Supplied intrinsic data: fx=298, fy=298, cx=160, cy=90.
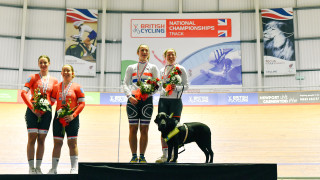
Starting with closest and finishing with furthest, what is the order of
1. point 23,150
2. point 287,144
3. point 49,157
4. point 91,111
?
point 49,157 < point 23,150 < point 287,144 < point 91,111

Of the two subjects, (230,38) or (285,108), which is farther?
(230,38)

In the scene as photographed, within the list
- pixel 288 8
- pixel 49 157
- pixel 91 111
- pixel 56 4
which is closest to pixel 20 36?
pixel 56 4

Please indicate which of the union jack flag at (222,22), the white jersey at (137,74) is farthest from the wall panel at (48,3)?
the white jersey at (137,74)

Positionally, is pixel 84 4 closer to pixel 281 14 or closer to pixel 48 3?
pixel 48 3

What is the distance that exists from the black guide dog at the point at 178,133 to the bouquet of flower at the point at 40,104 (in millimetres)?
1383

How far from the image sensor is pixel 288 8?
18188 mm

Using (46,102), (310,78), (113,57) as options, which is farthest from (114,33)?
(46,102)

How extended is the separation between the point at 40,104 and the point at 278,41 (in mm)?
16903

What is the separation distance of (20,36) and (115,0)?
611 centimetres

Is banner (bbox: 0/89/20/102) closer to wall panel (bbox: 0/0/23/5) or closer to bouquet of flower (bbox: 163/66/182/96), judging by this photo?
wall panel (bbox: 0/0/23/5)

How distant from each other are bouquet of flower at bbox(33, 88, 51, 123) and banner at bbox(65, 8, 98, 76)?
47.9ft

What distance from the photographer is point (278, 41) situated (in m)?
17.9

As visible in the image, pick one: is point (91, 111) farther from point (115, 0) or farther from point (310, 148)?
point (115, 0)

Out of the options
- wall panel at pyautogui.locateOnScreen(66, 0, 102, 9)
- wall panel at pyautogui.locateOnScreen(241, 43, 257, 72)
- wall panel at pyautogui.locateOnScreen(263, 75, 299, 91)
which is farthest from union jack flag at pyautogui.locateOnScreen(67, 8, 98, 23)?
wall panel at pyautogui.locateOnScreen(263, 75, 299, 91)
